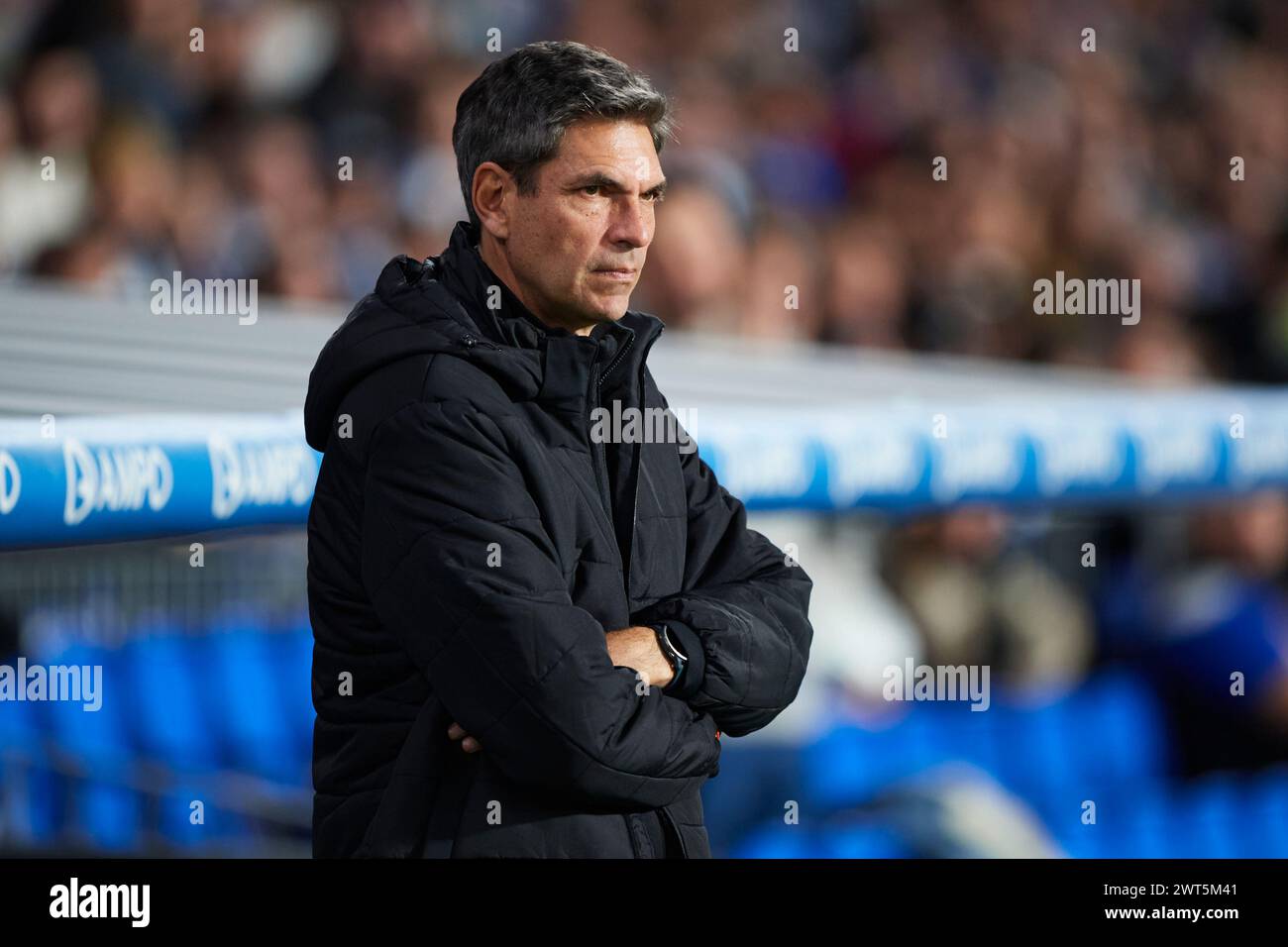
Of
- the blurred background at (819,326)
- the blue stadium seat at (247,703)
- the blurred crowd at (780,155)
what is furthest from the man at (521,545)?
the blurred crowd at (780,155)

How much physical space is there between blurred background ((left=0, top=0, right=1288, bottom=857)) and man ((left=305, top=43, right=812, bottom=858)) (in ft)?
1.93

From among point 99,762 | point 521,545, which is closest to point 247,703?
point 99,762

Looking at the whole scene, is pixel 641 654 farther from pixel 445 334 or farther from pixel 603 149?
pixel 603 149

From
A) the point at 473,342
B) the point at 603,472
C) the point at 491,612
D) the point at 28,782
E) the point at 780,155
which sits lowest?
the point at 28,782

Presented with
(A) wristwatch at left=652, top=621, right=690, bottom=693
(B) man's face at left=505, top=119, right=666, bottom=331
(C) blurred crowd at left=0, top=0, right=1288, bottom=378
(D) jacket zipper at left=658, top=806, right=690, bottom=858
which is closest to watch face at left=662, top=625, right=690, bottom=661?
(A) wristwatch at left=652, top=621, right=690, bottom=693

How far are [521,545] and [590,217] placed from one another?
33 cm

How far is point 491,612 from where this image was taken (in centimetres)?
174

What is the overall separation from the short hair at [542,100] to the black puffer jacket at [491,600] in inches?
4.1

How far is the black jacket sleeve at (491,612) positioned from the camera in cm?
174

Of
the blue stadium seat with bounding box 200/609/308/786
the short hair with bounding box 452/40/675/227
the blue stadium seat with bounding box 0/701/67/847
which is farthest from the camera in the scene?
the blue stadium seat with bounding box 200/609/308/786

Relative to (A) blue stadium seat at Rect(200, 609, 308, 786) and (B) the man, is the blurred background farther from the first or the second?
(B) the man

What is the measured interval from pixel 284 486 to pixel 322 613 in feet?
2.78

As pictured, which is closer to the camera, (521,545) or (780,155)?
(521,545)

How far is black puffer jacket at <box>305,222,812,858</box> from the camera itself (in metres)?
1.75
